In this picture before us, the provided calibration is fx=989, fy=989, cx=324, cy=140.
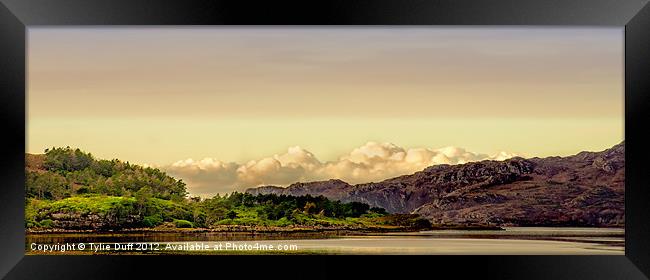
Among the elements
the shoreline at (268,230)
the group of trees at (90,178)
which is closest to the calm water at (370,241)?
the shoreline at (268,230)

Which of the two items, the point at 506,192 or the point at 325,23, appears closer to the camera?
the point at 325,23

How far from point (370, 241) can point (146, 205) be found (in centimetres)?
148

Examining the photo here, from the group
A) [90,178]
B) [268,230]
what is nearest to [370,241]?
[268,230]

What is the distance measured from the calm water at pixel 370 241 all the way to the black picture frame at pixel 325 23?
37cm

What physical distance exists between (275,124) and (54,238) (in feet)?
5.18

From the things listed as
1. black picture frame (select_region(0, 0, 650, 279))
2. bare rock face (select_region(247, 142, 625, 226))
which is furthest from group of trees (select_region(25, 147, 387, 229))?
black picture frame (select_region(0, 0, 650, 279))

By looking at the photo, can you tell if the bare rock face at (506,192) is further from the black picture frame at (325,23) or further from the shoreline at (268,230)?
the black picture frame at (325,23)

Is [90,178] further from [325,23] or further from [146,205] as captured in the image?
[325,23]

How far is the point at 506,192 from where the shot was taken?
253 inches

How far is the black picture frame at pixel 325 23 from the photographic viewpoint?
5598mm

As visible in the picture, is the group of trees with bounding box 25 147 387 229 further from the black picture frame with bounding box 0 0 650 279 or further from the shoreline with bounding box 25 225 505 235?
the black picture frame with bounding box 0 0 650 279

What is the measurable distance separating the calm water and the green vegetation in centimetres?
8

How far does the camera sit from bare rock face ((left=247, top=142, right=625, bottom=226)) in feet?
20.7

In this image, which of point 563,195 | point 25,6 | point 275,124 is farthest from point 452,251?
point 25,6
